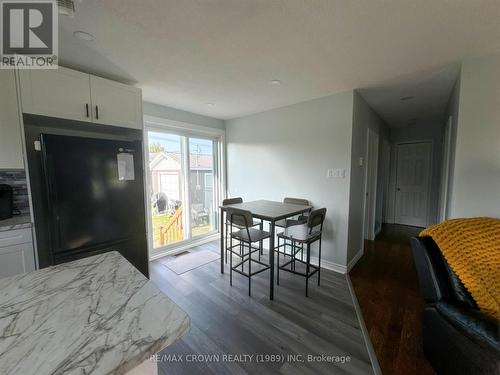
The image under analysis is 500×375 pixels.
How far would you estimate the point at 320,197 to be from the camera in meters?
3.04

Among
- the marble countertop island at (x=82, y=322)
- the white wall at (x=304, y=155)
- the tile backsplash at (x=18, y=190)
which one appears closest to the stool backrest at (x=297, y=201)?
the white wall at (x=304, y=155)

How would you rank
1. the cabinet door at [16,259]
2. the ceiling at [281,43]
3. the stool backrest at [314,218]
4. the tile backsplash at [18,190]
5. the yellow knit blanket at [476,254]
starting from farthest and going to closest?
1. the stool backrest at [314,218]
2. the tile backsplash at [18,190]
3. the cabinet door at [16,259]
4. the ceiling at [281,43]
5. the yellow knit blanket at [476,254]

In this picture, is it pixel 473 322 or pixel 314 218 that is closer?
pixel 473 322

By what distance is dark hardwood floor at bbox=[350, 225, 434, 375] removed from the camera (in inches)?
63.1

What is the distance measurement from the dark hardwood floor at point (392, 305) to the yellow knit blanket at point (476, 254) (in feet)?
2.40

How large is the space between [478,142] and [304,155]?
176 cm

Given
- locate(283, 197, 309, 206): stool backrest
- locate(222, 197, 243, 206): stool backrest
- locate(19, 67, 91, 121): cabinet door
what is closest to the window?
locate(222, 197, 243, 206): stool backrest

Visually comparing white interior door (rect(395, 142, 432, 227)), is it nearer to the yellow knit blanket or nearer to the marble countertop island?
the yellow knit blanket

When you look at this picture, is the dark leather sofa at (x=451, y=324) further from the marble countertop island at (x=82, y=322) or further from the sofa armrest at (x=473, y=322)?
the marble countertop island at (x=82, y=322)

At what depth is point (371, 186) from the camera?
3.91 meters

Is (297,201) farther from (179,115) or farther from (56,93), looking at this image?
(56,93)

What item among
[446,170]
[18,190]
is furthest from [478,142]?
[18,190]

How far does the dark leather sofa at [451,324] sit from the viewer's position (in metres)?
1.02

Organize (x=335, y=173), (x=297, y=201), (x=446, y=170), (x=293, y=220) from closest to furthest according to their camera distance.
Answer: (x=446, y=170) → (x=335, y=173) → (x=293, y=220) → (x=297, y=201)
